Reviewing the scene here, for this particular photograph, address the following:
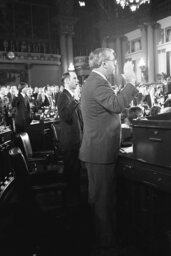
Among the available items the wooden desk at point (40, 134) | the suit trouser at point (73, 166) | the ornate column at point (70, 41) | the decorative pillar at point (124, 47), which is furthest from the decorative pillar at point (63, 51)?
the suit trouser at point (73, 166)

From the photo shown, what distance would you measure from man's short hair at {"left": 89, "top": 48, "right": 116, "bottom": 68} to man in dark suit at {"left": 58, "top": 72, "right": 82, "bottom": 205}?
138 centimetres

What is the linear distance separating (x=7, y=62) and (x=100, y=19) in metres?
7.82

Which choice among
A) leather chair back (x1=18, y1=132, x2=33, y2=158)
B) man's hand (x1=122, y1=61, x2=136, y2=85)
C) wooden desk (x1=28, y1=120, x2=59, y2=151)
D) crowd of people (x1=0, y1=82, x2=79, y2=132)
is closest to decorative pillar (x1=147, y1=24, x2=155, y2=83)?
crowd of people (x1=0, y1=82, x2=79, y2=132)

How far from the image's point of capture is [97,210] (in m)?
2.58

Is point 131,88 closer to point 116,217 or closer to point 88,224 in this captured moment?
point 116,217

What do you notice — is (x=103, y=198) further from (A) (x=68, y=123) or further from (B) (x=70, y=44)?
(B) (x=70, y=44)

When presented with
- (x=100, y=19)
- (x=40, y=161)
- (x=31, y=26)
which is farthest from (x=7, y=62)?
(x=40, y=161)

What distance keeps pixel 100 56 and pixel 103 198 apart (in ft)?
3.99

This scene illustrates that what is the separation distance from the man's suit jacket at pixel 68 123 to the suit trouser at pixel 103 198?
1.41 metres

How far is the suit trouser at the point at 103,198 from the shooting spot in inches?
98.9

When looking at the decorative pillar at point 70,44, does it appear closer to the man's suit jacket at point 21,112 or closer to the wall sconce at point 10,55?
the wall sconce at point 10,55

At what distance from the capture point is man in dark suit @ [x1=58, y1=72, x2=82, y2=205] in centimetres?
388

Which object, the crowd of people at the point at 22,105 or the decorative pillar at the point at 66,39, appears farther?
the decorative pillar at the point at 66,39

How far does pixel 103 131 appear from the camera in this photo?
241cm
